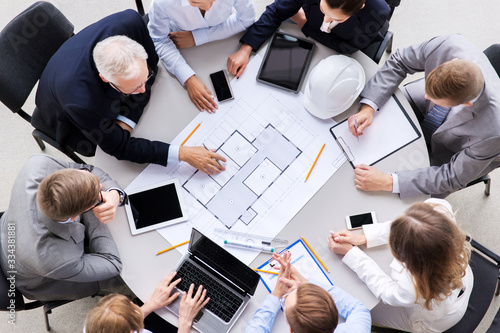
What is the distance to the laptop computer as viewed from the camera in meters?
1.75

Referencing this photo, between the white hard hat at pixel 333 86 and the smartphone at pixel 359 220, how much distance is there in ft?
1.57

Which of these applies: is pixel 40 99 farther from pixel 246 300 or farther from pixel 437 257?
pixel 437 257

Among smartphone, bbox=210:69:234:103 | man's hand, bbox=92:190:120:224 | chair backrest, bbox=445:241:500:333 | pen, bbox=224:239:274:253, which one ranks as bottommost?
chair backrest, bbox=445:241:500:333

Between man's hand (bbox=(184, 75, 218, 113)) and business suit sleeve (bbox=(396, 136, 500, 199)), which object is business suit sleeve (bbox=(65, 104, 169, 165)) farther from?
business suit sleeve (bbox=(396, 136, 500, 199))

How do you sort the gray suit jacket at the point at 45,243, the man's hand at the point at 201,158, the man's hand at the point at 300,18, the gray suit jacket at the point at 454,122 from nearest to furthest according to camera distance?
1. the gray suit jacket at the point at 45,243
2. the gray suit jacket at the point at 454,122
3. the man's hand at the point at 201,158
4. the man's hand at the point at 300,18

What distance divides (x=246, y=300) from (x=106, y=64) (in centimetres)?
114

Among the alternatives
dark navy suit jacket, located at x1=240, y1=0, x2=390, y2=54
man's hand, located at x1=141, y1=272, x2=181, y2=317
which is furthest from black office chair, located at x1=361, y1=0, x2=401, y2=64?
man's hand, located at x1=141, y1=272, x2=181, y2=317

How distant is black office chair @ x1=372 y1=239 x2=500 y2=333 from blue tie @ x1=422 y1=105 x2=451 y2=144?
0.60 m

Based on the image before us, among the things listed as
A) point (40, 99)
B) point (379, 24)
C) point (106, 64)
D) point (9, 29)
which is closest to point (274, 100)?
point (379, 24)

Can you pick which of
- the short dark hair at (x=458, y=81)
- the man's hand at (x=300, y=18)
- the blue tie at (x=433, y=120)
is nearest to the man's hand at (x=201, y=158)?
the man's hand at (x=300, y=18)

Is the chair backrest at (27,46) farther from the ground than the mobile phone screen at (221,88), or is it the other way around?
the chair backrest at (27,46)

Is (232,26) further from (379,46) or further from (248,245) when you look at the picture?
(248,245)

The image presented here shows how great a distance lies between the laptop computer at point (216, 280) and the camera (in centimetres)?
175

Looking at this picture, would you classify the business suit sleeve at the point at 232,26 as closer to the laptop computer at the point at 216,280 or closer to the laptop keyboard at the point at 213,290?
the laptop computer at the point at 216,280
